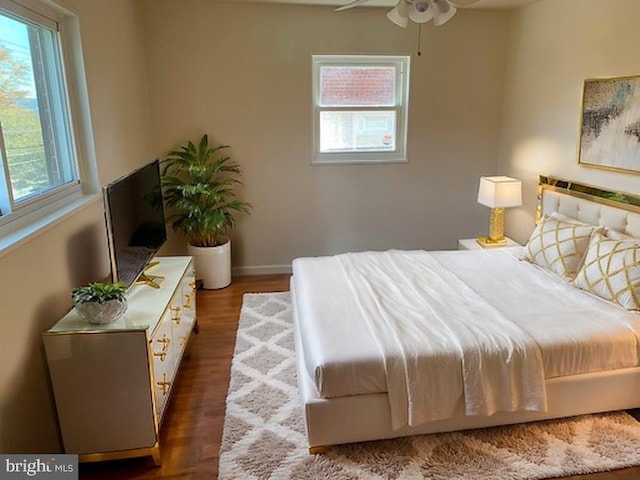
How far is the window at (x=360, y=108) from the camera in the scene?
177 inches

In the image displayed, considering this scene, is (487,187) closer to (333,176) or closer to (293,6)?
(333,176)

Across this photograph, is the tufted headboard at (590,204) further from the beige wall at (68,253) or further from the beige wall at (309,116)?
the beige wall at (68,253)

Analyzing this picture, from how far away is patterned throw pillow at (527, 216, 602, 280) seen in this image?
306cm

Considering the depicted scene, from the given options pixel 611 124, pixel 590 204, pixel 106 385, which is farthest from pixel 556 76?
pixel 106 385

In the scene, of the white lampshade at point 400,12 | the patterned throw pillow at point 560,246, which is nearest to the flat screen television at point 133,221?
the white lampshade at point 400,12

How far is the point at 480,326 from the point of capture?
2.40 meters

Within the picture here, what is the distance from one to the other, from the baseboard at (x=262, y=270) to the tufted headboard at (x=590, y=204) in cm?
245

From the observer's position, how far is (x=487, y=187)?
413 centimetres

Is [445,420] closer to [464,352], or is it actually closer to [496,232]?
[464,352]

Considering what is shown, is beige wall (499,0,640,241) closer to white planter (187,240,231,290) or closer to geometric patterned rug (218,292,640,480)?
geometric patterned rug (218,292,640,480)

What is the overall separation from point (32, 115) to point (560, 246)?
329cm

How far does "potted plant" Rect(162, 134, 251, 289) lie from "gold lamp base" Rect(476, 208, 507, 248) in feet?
7.55

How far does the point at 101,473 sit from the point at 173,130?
Answer: 3079mm

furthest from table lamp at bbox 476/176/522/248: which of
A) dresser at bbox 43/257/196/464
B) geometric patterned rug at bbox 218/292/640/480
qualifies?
dresser at bbox 43/257/196/464
